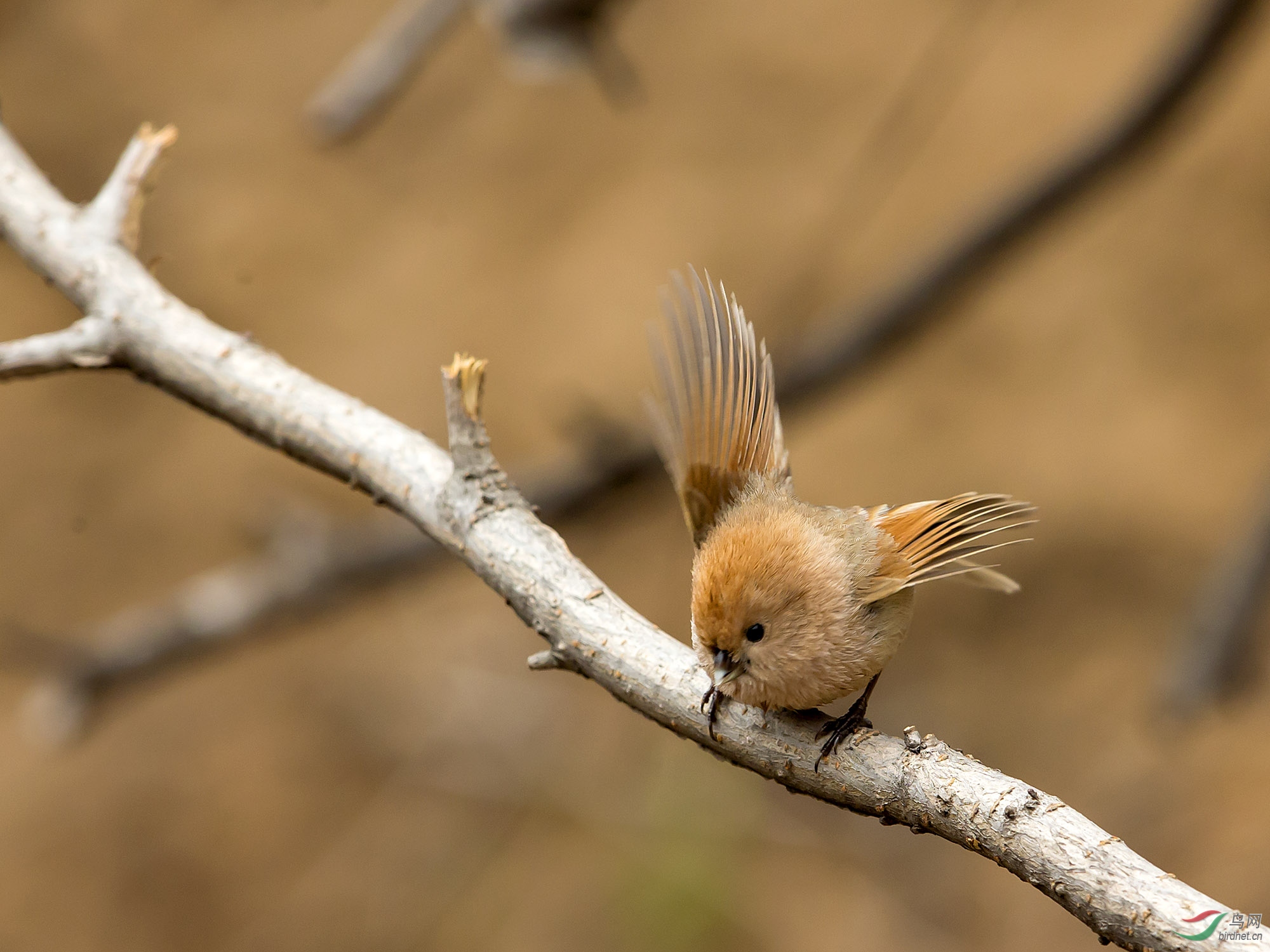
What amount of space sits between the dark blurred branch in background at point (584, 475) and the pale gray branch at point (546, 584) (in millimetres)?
1741

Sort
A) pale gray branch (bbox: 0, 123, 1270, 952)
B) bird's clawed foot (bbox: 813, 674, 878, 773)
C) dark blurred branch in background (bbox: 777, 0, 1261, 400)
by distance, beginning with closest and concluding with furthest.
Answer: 1. pale gray branch (bbox: 0, 123, 1270, 952)
2. bird's clawed foot (bbox: 813, 674, 878, 773)
3. dark blurred branch in background (bbox: 777, 0, 1261, 400)

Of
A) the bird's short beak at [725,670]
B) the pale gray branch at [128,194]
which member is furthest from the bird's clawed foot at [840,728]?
the pale gray branch at [128,194]

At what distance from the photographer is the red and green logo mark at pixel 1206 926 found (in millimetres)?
1047

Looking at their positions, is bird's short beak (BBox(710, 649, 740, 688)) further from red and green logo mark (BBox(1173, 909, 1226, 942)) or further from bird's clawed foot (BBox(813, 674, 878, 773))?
red and green logo mark (BBox(1173, 909, 1226, 942))

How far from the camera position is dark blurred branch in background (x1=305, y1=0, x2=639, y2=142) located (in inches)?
104

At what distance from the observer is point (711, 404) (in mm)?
1553

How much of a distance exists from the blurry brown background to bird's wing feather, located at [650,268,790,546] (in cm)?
303

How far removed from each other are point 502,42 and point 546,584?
5.94 ft

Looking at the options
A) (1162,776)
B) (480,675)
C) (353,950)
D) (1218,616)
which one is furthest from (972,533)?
(353,950)

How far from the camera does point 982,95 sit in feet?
20.5

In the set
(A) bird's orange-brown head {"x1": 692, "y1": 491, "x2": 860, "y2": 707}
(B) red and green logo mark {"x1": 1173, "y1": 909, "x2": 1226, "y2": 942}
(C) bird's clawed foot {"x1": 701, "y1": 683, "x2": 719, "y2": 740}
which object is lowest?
(B) red and green logo mark {"x1": 1173, "y1": 909, "x2": 1226, "y2": 942}

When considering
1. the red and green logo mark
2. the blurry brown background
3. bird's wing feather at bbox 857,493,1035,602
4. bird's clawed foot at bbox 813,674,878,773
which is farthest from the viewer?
the blurry brown background

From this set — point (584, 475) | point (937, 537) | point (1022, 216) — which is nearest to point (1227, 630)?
point (1022, 216)

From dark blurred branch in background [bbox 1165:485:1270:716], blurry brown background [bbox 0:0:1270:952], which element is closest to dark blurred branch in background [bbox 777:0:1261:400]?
blurry brown background [bbox 0:0:1270:952]
